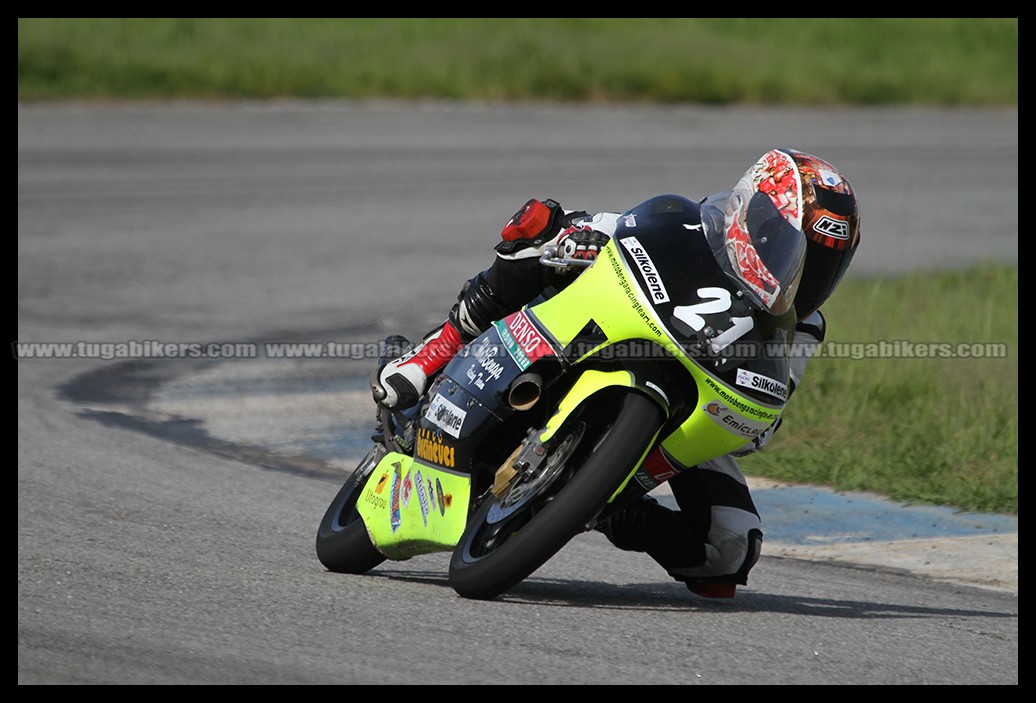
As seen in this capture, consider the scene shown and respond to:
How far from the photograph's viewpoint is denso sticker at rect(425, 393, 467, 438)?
14.7 ft

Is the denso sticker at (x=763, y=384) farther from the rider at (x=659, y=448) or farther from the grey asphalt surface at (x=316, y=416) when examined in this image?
the grey asphalt surface at (x=316, y=416)

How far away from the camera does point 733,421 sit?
4.25 metres

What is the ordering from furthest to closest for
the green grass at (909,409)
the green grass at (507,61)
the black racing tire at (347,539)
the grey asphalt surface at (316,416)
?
the green grass at (507,61)
the green grass at (909,409)
the black racing tire at (347,539)
the grey asphalt surface at (316,416)

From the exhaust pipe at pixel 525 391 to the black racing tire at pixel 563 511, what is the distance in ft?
0.71

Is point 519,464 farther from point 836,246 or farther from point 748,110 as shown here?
point 748,110

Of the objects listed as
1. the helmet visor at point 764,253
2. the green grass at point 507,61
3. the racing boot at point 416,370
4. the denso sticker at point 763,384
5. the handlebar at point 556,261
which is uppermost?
the helmet visor at point 764,253

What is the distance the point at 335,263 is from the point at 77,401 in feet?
14.6

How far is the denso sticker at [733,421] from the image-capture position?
4.21 meters

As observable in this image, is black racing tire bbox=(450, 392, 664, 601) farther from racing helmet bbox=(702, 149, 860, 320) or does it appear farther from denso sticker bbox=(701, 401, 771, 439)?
racing helmet bbox=(702, 149, 860, 320)

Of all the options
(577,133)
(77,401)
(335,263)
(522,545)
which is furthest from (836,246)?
(577,133)

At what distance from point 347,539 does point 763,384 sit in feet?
5.06

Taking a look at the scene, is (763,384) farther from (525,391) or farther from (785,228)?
(525,391)

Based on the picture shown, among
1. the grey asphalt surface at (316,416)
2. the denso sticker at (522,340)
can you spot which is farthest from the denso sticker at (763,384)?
the grey asphalt surface at (316,416)

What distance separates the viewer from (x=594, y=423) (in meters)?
4.23
